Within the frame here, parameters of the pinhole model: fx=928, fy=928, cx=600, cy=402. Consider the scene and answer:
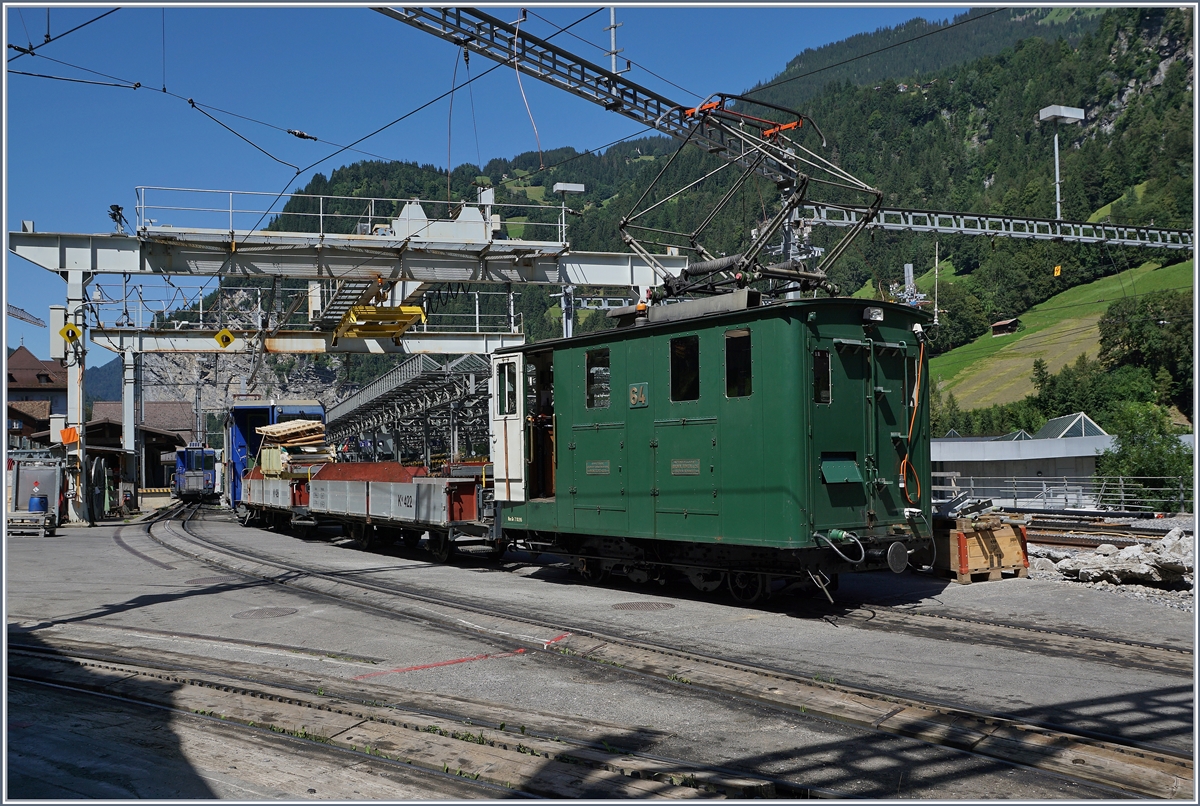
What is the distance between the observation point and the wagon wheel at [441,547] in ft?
57.2

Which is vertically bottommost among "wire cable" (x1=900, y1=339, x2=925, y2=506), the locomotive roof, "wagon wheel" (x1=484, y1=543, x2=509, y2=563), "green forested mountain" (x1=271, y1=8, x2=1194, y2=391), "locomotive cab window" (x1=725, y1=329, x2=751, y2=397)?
"wagon wheel" (x1=484, y1=543, x2=509, y2=563)

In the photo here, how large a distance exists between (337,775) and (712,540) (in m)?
6.44

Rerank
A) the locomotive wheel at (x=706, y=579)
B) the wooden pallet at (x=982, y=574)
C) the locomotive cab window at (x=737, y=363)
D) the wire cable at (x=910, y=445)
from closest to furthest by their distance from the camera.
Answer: the locomotive cab window at (x=737, y=363), the wire cable at (x=910, y=445), the locomotive wheel at (x=706, y=579), the wooden pallet at (x=982, y=574)

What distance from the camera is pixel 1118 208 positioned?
112m

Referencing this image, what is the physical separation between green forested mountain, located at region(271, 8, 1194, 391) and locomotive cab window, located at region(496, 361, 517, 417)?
237 feet

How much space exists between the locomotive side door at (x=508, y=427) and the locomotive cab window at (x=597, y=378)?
5.51 ft

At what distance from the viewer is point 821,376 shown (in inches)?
437

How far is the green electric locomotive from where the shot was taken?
1086cm

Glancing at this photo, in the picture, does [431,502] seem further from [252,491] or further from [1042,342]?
[1042,342]

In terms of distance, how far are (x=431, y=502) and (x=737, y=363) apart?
7528 millimetres

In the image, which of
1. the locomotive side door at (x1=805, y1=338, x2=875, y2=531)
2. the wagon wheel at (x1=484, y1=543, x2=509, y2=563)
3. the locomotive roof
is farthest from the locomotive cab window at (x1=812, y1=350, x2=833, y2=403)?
the wagon wheel at (x1=484, y1=543, x2=509, y2=563)

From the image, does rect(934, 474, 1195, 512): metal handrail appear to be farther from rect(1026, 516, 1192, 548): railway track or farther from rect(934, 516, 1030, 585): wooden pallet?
rect(934, 516, 1030, 585): wooden pallet

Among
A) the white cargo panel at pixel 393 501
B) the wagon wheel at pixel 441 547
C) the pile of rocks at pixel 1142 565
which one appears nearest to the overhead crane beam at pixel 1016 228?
the white cargo panel at pixel 393 501

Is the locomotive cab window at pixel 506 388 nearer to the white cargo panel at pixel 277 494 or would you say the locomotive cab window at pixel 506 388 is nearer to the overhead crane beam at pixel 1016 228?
the white cargo panel at pixel 277 494
